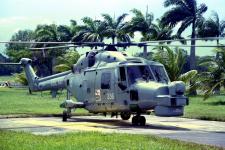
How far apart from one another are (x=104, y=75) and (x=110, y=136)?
5834mm

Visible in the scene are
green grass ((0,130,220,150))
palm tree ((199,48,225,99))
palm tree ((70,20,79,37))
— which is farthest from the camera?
palm tree ((70,20,79,37))

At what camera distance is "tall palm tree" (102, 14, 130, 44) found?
51375 mm

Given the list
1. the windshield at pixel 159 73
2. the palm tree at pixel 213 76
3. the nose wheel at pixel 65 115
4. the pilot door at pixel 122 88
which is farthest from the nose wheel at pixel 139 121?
the palm tree at pixel 213 76

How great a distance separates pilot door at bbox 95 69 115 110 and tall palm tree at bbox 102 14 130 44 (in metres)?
33.3

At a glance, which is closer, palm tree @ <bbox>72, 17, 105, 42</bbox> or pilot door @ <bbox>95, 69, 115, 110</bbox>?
pilot door @ <bbox>95, 69, 115, 110</bbox>

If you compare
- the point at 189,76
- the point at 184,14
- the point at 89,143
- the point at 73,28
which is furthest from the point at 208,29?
the point at 89,143

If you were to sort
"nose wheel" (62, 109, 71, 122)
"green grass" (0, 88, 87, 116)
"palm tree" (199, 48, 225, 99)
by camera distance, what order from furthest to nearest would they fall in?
"palm tree" (199, 48, 225, 99) → "green grass" (0, 88, 87, 116) → "nose wheel" (62, 109, 71, 122)

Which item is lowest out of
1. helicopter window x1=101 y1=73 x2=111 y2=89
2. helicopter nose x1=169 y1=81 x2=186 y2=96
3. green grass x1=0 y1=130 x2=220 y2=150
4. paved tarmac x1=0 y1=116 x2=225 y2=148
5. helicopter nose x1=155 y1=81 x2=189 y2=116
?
paved tarmac x1=0 y1=116 x2=225 y2=148

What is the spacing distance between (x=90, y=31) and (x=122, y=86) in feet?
137

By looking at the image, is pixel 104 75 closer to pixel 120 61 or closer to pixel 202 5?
pixel 120 61

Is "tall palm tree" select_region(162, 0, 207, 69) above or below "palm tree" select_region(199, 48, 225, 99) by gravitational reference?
above

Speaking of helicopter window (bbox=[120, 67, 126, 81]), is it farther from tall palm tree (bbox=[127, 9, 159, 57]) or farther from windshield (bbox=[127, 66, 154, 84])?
tall palm tree (bbox=[127, 9, 159, 57])

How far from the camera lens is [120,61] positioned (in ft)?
53.8

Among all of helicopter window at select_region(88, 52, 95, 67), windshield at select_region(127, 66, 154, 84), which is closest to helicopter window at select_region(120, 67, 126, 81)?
windshield at select_region(127, 66, 154, 84)
